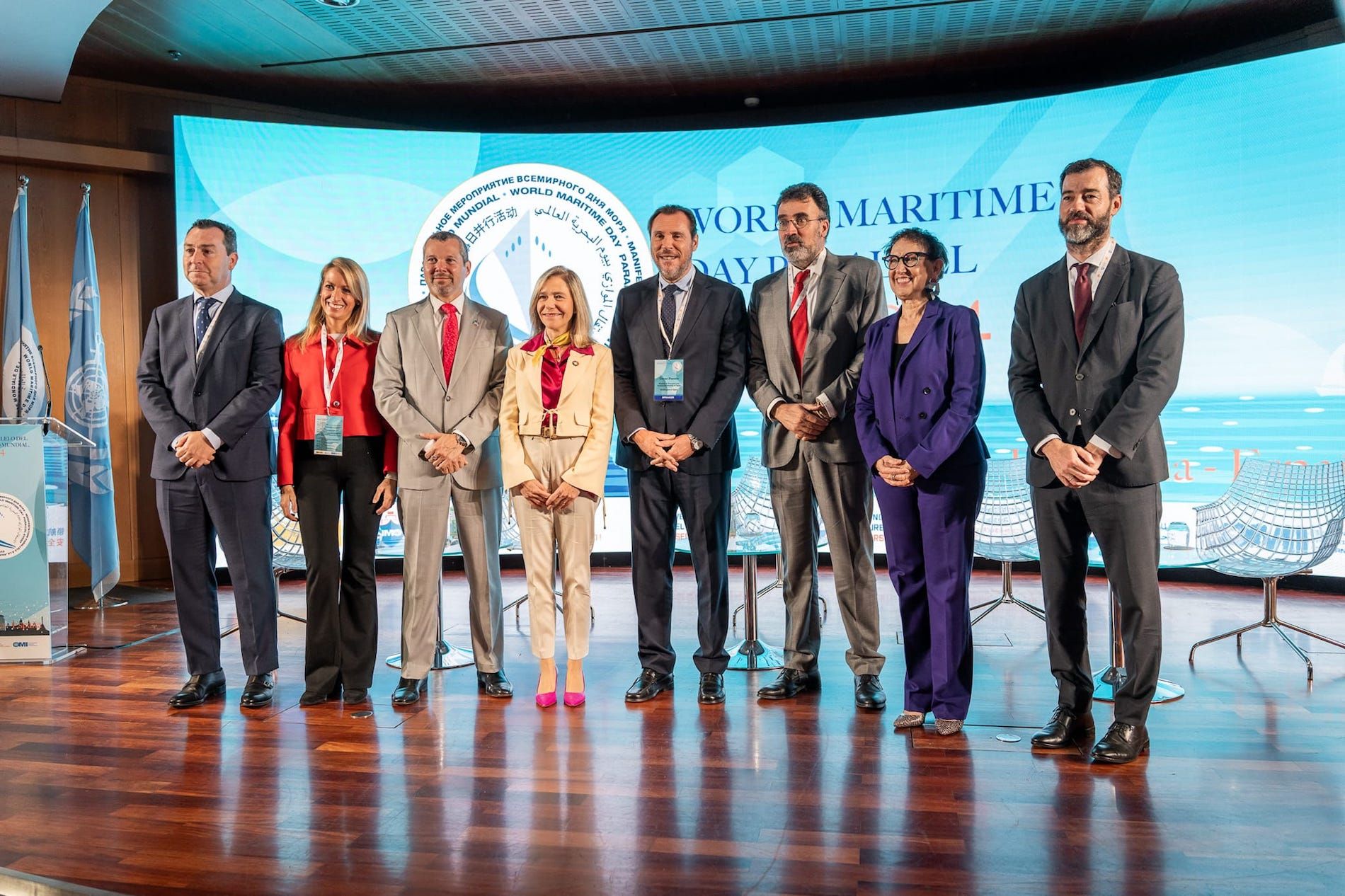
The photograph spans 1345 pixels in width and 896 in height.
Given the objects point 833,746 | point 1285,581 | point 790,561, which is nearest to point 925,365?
point 790,561

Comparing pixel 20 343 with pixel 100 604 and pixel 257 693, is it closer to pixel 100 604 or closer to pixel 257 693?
pixel 100 604

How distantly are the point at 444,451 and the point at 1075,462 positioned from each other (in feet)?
7.18

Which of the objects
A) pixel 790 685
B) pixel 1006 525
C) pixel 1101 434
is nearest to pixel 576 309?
pixel 790 685

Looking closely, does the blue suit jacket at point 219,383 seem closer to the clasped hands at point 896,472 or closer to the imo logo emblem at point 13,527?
the imo logo emblem at point 13,527

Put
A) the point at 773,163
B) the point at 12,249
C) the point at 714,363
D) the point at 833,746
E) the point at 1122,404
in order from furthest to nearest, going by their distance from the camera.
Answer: the point at 773,163, the point at 12,249, the point at 714,363, the point at 833,746, the point at 1122,404

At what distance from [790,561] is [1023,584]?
10.8ft

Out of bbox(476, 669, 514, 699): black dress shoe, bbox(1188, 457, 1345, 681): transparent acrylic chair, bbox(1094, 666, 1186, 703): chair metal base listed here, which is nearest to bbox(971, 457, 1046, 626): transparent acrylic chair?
bbox(1188, 457, 1345, 681): transparent acrylic chair

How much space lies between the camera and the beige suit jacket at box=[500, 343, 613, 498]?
3801 mm

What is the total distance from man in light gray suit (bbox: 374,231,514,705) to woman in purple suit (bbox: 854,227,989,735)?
1502 millimetres

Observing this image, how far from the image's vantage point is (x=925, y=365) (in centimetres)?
342

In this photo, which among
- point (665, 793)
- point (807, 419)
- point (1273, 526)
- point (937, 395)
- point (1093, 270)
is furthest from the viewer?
point (1273, 526)

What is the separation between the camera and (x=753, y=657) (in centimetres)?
446

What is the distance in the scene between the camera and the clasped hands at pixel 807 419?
373cm

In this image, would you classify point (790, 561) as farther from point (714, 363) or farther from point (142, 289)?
point (142, 289)
